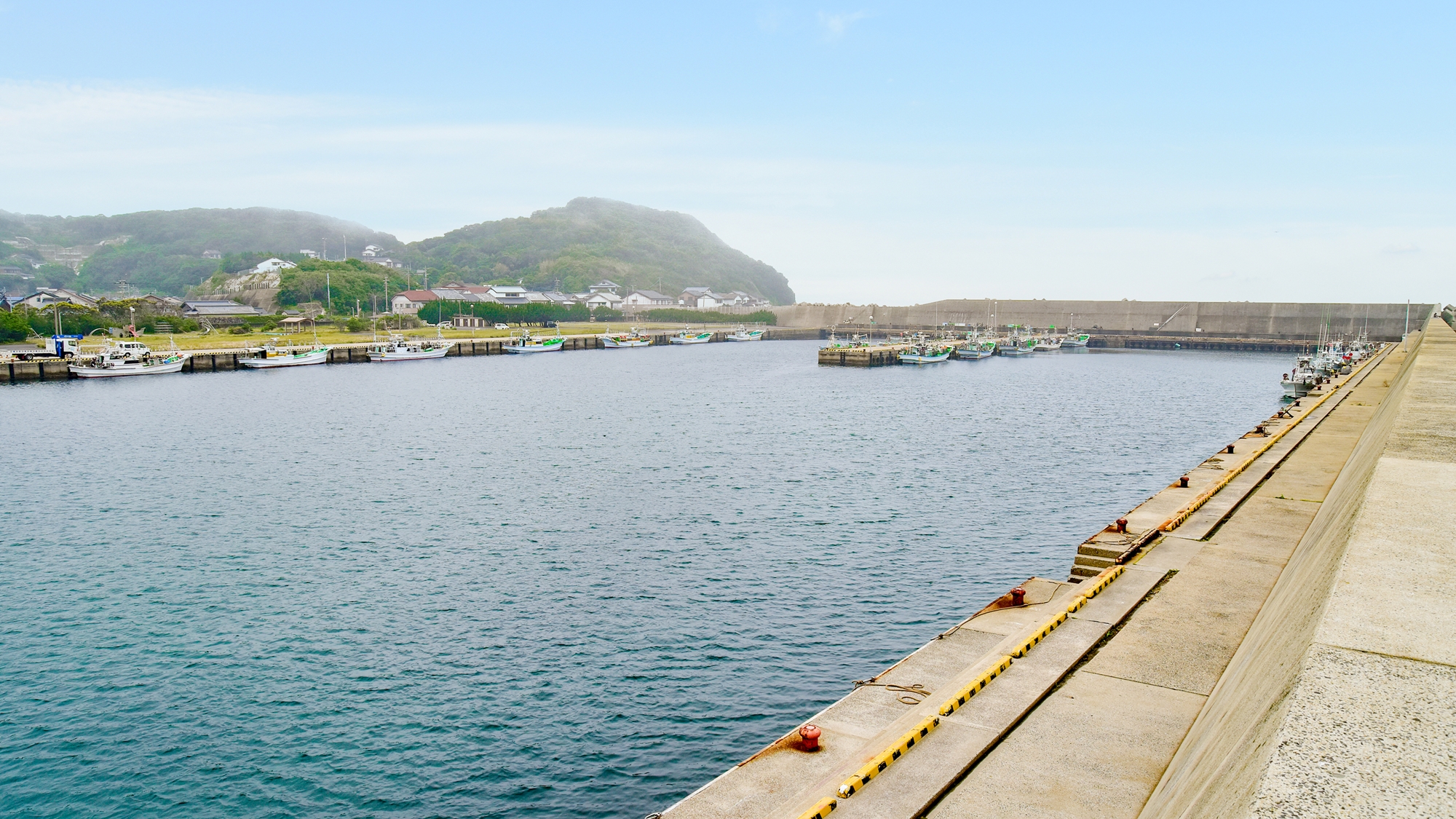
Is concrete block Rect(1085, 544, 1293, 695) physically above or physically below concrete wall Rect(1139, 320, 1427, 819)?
below

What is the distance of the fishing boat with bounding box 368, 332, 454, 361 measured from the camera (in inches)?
4363

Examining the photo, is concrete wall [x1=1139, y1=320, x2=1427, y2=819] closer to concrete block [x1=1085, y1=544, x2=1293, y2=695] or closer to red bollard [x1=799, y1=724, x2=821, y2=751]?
concrete block [x1=1085, y1=544, x2=1293, y2=695]

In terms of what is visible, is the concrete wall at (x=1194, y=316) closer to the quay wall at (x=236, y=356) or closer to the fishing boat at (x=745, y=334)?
the fishing boat at (x=745, y=334)

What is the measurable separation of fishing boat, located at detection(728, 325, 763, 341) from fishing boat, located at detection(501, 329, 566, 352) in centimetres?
5098

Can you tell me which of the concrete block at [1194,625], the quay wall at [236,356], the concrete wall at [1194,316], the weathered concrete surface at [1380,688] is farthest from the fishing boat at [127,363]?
the concrete wall at [1194,316]

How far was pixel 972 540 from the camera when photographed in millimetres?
27859

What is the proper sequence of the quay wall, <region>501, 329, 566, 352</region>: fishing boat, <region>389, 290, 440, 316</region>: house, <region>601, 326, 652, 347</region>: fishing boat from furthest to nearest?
<region>389, 290, 440, 316</region>: house, <region>601, 326, 652, 347</region>: fishing boat, <region>501, 329, 566, 352</region>: fishing boat, the quay wall

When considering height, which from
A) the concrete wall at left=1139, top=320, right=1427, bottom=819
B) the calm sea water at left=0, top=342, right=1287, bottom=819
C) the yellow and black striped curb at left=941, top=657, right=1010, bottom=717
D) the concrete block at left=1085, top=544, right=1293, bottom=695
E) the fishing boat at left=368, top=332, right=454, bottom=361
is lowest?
the calm sea water at left=0, top=342, right=1287, bottom=819

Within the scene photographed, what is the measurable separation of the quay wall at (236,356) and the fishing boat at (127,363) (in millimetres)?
1479

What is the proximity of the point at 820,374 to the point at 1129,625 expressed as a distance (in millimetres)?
85526

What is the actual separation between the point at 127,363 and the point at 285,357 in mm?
15592

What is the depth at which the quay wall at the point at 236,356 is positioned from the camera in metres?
81.2

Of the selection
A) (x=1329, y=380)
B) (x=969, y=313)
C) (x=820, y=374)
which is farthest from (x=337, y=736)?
(x=969, y=313)

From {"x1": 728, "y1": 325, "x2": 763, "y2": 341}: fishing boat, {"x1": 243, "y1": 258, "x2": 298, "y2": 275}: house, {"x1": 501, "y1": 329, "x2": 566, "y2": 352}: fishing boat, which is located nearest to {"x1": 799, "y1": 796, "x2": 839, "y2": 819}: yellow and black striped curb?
{"x1": 501, "y1": 329, "x2": 566, "y2": 352}: fishing boat
